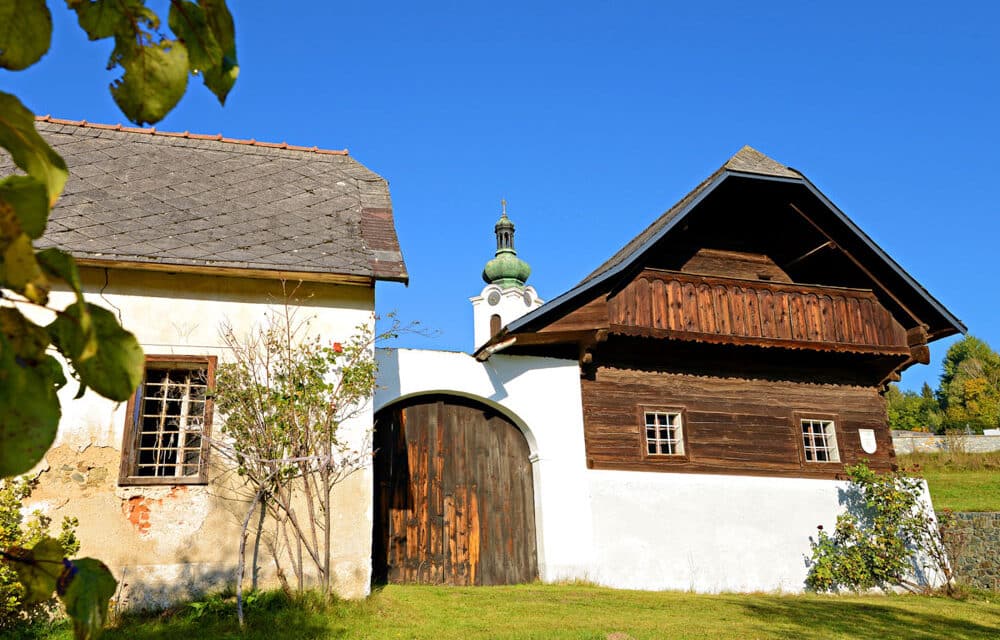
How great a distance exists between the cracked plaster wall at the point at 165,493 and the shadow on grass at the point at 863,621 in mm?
4506

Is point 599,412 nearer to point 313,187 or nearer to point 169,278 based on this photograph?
point 313,187

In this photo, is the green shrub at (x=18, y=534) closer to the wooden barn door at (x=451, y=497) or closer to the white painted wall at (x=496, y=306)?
the wooden barn door at (x=451, y=497)

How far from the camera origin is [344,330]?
9742 millimetres

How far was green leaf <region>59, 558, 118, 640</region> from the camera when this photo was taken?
3.37 feet

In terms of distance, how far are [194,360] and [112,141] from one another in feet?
14.2

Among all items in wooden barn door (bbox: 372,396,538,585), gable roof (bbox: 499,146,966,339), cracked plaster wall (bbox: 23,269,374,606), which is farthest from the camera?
gable roof (bbox: 499,146,966,339)

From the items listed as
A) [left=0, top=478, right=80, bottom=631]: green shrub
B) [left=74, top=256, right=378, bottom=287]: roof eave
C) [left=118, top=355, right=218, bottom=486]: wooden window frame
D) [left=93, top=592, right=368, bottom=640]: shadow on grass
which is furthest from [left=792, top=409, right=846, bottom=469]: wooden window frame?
[left=0, top=478, right=80, bottom=631]: green shrub

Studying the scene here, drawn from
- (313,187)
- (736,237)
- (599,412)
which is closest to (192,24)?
(313,187)

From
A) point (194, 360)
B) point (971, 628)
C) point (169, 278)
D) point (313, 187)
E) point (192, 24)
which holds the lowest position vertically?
point (971, 628)

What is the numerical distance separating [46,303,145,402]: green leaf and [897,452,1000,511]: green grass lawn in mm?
21832

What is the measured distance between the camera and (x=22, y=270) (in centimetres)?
88

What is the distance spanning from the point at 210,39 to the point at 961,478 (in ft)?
100

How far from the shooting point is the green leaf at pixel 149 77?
45.5 inches

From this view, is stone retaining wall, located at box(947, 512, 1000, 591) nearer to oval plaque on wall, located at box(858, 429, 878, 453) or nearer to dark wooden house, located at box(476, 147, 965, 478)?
oval plaque on wall, located at box(858, 429, 878, 453)
